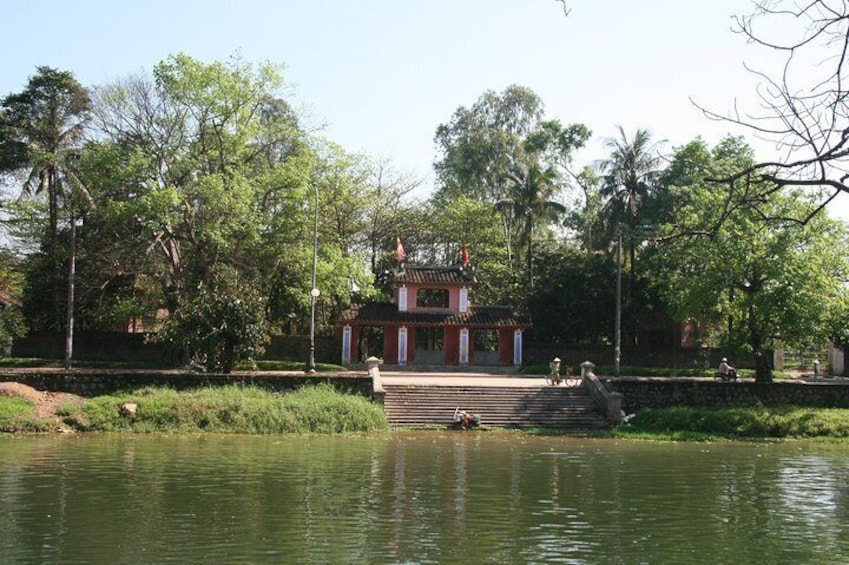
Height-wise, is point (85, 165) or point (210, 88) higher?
point (210, 88)

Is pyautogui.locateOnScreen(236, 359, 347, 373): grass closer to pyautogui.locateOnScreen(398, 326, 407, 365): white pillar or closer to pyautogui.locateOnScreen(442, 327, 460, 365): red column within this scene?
pyautogui.locateOnScreen(398, 326, 407, 365): white pillar

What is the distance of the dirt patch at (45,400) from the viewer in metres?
25.8

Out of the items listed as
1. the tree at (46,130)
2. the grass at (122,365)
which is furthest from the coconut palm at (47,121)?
the grass at (122,365)

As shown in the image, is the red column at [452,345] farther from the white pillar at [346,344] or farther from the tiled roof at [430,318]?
the white pillar at [346,344]

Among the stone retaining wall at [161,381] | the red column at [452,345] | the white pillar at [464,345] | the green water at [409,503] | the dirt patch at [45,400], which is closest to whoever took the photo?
the green water at [409,503]

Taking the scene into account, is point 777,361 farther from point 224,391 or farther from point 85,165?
point 85,165

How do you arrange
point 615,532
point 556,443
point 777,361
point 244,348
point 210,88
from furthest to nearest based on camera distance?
point 777,361 → point 210,88 → point 244,348 → point 556,443 → point 615,532

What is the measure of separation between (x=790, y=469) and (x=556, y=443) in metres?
6.71

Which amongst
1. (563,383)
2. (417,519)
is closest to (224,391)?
(563,383)

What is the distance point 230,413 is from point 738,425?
1605cm

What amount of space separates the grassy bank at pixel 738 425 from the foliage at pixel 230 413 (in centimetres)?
847

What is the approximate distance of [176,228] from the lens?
39781 mm

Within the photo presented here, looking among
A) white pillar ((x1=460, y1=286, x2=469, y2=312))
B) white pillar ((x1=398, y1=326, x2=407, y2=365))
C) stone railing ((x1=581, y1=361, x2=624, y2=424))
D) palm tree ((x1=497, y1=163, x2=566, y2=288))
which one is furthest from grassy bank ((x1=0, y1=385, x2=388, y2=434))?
palm tree ((x1=497, y1=163, x2=566, y2=288))

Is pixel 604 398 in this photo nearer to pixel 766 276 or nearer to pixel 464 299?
pixel 766 276
